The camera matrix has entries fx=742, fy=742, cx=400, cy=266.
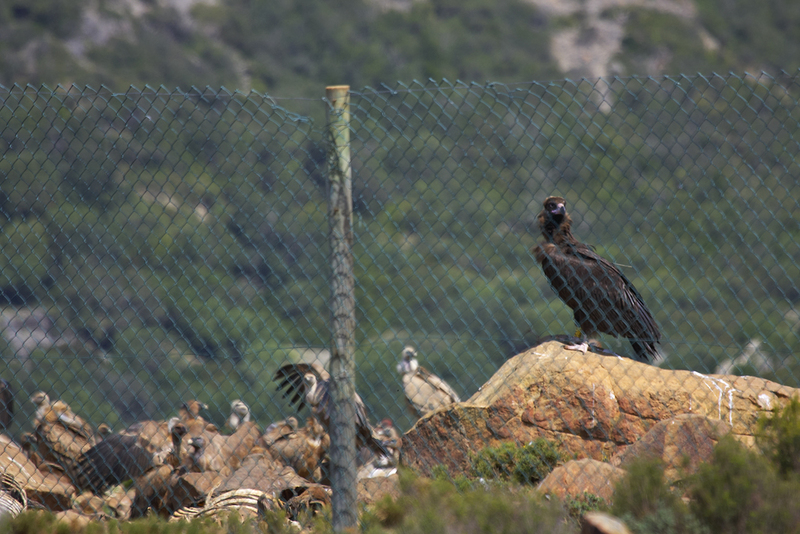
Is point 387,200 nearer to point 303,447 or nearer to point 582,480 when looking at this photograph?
point 303,447

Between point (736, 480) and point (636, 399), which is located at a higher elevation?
point (636, 399)

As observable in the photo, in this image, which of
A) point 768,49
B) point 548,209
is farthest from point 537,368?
point 768,49

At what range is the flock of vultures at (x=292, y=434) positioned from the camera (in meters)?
5.32

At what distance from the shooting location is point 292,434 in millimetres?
7105

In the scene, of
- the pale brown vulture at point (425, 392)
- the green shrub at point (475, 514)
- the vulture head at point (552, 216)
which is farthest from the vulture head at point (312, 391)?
the green shrub at point (475, 514)

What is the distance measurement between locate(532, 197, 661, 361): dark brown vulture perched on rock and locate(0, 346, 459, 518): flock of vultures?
1.65 meters

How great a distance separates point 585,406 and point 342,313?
7.71ft

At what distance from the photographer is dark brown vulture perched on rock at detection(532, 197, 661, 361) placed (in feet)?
17.3

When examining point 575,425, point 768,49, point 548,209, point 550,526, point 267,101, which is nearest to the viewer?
point 550,526

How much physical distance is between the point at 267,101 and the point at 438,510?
1909mm

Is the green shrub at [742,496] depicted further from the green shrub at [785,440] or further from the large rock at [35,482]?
the large rock at [35,482]

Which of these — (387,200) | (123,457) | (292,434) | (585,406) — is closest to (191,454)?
(123,457)

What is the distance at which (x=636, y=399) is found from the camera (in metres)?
4.85

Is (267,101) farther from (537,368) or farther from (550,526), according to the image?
(537,368)
